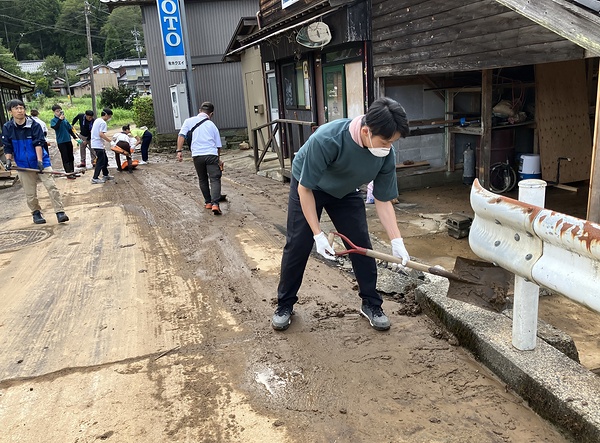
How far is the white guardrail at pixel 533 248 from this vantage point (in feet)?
7.25

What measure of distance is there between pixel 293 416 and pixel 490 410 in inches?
41.0

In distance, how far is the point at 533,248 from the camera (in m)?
2.55

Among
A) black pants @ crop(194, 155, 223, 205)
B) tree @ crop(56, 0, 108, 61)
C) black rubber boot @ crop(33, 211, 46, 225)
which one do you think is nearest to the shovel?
black pants @ crop(194, 155, 223, 205)

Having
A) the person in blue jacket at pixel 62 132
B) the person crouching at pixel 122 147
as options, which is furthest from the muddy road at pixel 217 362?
the person crouching at pixel 122 147

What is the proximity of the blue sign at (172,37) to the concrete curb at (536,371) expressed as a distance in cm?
1289

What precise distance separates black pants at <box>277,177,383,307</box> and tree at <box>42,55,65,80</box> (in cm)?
7258

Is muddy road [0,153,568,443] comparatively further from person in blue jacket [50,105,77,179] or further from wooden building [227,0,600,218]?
person in blue jacket [50,105,77,179]

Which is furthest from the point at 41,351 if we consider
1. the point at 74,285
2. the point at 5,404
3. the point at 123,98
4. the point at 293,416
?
the point at 123,98

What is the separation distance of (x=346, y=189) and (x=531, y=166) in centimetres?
584

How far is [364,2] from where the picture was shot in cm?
763

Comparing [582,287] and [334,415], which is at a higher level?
[582,287]

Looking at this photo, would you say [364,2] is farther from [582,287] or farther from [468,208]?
[582,287]

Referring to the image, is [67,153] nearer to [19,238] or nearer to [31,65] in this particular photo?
[19,238]

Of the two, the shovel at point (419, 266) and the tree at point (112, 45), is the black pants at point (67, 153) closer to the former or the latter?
the shovel at point (419, 266)
